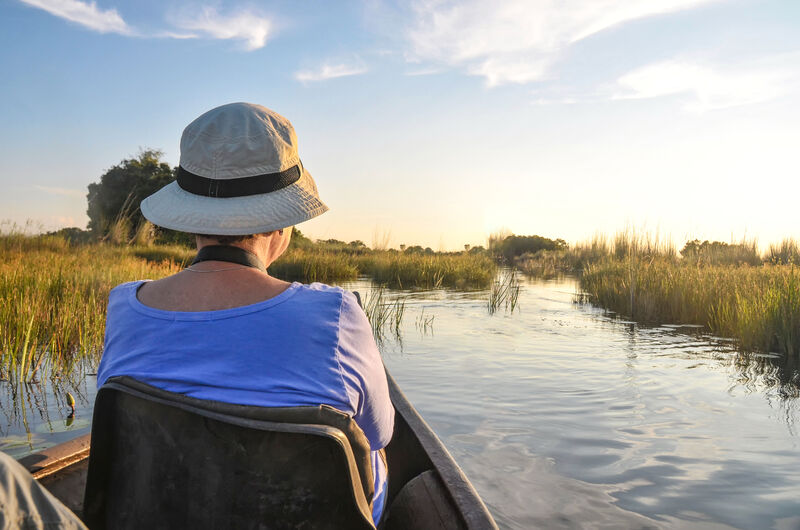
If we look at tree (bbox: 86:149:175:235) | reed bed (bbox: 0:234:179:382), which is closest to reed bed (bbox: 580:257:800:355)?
reed bed (bbox: 0:234:179:382)

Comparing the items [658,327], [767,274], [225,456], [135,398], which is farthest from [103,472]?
[767,274]

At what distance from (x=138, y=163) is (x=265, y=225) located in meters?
31.9

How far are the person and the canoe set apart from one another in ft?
1.61

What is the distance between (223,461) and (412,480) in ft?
3.85

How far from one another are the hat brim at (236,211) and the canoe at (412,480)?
42.1 inches

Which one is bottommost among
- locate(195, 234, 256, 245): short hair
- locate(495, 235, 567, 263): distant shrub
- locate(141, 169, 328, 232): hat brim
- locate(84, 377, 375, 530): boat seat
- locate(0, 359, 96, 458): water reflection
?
locate(0, 359, 96, 458): water reflection

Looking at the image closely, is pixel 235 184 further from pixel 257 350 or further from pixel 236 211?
pixel 257 350

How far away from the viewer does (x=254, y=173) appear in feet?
4.92

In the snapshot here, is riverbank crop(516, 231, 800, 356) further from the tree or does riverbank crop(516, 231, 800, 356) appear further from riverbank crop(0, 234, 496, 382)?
the tree

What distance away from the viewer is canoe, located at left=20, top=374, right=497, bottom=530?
6.19ft

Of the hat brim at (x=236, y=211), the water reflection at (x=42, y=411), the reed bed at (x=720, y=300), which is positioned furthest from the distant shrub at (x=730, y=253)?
the hat brim at (x=236, y=211)

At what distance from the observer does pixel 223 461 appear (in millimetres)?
1211

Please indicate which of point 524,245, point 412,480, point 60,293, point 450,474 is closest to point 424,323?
point 60,293

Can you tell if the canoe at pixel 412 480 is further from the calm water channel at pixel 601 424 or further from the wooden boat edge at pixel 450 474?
the calm water channel at pixel 601 424
